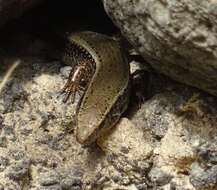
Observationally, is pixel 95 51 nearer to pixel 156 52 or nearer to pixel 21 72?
pixel 21 72

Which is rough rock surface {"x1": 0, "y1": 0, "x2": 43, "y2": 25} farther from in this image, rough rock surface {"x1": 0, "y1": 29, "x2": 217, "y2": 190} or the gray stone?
the gray stone

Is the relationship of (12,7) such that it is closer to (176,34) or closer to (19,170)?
(19,170)

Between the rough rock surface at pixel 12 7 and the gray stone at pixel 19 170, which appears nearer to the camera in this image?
the gray stone at pixel 19 170

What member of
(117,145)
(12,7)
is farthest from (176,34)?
(12,7)

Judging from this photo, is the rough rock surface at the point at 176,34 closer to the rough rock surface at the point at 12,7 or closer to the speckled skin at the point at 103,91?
the speckled skin at the point at 103,91

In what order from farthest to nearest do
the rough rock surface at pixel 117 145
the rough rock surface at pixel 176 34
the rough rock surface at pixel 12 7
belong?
the rough rock surface at pixel 12 7
the rough rock surface at pixel 117 145
the rough rock surface at pixel 176 34

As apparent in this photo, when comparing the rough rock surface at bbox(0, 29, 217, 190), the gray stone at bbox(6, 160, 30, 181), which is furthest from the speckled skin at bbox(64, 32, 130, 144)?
the gray stone at bbox(6, 160, 30, 181)

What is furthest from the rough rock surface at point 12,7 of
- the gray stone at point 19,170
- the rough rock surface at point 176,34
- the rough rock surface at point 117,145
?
the gray stone at point 19,170
